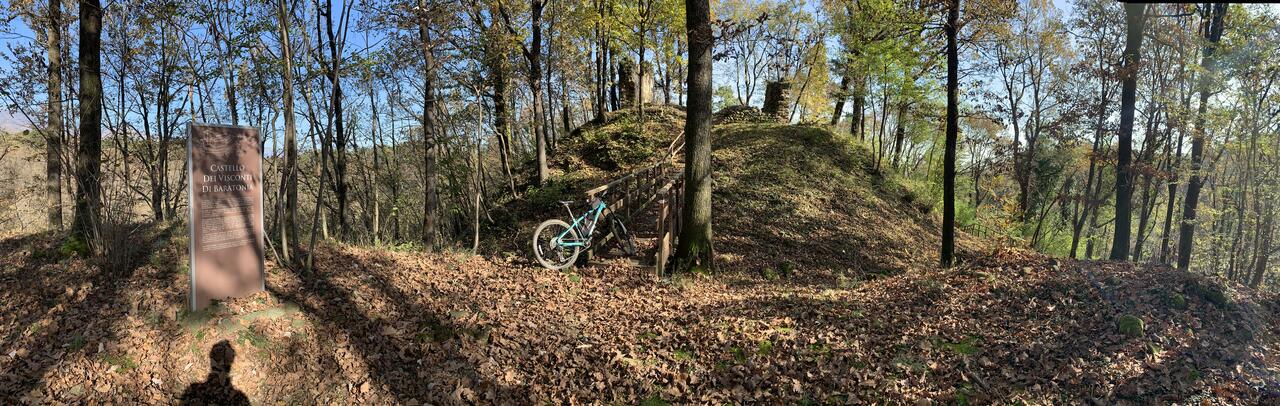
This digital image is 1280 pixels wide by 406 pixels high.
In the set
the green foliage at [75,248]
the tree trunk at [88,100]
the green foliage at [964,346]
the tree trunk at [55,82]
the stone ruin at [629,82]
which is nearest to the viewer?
the green foliage at [964,346]

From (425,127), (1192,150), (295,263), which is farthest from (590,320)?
(1192,150)

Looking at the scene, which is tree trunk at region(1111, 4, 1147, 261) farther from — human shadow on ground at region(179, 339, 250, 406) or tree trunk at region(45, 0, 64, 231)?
tree trunk at region(45, 0, 64, 231)

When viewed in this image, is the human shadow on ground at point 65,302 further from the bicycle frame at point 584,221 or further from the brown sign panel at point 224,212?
the bicycle frame at point 584,221

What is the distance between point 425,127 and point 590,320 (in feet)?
18.4

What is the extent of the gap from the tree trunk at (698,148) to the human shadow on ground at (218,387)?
5.36 meters

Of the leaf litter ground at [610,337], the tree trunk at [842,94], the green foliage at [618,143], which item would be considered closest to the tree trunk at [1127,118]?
the tree trunk at [842,94]

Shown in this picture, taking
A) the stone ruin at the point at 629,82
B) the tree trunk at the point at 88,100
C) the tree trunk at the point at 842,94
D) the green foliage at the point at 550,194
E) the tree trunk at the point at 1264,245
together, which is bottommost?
the tree trunk at the point at 1264,245

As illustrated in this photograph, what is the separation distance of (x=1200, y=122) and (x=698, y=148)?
16732 mm

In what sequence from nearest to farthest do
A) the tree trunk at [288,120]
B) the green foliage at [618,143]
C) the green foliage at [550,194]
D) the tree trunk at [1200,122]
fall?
1. the tree trunk at [288,120]
2. the green foliage at [550,194]
3. the tree trunk at [1200,122]
4. the green foliage at [618,143]

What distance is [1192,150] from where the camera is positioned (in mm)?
16234

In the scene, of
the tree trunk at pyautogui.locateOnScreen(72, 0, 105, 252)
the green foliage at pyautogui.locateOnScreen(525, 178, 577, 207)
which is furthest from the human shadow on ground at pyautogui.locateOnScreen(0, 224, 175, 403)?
the green foliage at pyautogui.locateOnScreen(525, 178, 577, 207)

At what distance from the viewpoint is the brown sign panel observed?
4309 mm

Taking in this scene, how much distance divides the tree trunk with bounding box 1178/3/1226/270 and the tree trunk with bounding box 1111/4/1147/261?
127cm

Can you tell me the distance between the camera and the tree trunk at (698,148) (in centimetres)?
734
